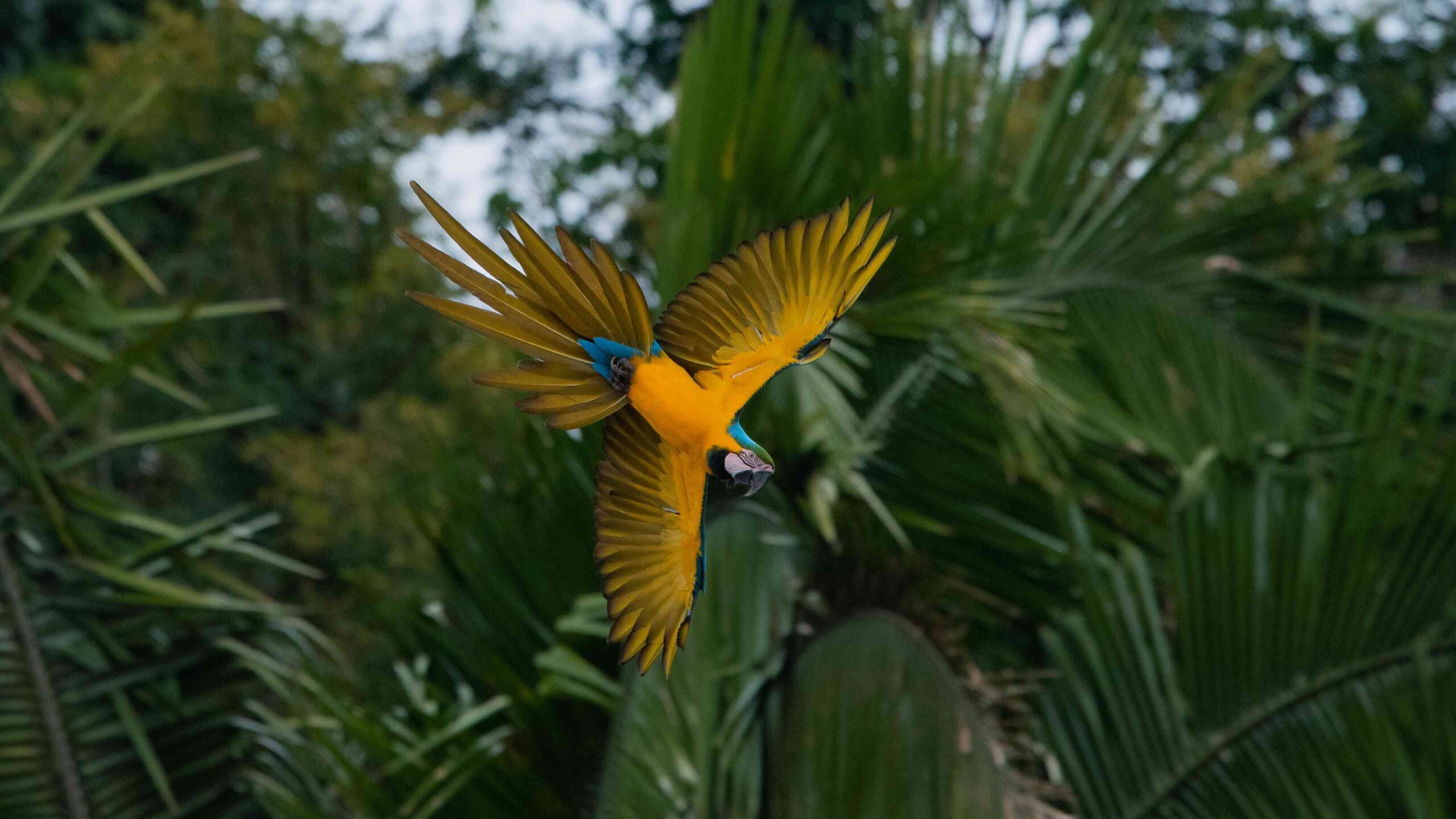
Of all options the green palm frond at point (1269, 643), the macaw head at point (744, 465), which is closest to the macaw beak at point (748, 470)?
the macaw head at point (744, 465)

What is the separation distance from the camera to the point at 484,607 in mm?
2859

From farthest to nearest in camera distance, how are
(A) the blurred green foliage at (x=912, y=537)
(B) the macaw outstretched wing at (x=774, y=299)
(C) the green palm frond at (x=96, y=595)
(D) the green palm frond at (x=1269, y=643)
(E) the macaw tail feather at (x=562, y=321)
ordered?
(C) the green palm frond at (x=96, y=595)
(D) the green palm frond at (x=1269, y=643)
(A) the blurred green foliage at (x=912, y=537)
(B) the macaw outstretched wing at (x=774, y=299)
(E) the macaw tail feather at (x=562, y=321)

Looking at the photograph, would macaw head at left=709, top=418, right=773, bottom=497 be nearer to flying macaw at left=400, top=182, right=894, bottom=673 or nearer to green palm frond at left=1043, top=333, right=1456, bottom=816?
flying macaw at left=400, top=182, right=894, bottom=673

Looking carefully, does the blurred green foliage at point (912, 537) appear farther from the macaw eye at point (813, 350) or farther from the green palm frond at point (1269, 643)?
the macaw eye at point (813, 350)

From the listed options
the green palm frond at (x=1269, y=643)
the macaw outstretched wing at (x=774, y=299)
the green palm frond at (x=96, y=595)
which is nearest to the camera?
the macaw outstretched wing at (x=774, y=299)

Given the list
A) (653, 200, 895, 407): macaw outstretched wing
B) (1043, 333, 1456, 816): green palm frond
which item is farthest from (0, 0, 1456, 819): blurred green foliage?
(653, 200, 895, 407): macaw outstretched wing

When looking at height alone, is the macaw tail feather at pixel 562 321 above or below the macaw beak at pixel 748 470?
above

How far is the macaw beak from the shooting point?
0.51 metres

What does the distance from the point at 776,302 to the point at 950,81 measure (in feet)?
8.66

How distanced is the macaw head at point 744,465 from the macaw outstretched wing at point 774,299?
0.21 feet

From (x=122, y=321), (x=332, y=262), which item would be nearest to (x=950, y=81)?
(x=122, y=321)

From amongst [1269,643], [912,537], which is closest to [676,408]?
[912,537]

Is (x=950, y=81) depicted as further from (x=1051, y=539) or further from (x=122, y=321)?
Answer: (x=122, y=321)

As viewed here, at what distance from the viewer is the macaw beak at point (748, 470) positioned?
0.51 meters
